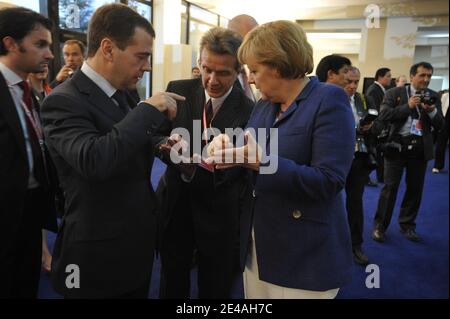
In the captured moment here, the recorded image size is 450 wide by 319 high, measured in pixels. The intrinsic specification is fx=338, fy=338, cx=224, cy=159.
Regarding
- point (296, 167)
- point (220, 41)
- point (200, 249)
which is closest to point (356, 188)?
point (200, 249)

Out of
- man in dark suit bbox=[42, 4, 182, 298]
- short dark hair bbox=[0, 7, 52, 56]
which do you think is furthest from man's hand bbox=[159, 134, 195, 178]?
short dark hair bbox=[0, 7, 52, 56]

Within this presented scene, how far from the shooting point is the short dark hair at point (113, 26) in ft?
3.47

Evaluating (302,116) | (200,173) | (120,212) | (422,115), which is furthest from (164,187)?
(422,115)

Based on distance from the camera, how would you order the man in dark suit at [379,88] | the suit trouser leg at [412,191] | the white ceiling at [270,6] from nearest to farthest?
the suit trouser leg at [412,191], the man in dark suit at [379,88], the white ceiling at [270,6]

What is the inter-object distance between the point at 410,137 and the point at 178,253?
2.36 metres

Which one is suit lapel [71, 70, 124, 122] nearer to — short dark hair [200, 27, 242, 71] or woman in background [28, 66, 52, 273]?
short dark hair [200, 27, 242, 71]

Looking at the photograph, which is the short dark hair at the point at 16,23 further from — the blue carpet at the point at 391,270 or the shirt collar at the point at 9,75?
the blue carpet at the point at 391,270

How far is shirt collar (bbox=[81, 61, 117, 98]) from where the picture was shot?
1.08 meters

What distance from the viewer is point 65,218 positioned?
3.58 ft

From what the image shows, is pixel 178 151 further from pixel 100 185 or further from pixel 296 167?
pixel 296 167

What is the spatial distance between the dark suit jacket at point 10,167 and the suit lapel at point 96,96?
519 mm

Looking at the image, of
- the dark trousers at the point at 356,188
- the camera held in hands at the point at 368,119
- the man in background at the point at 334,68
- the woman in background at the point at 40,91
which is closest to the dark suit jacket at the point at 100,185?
the woman in background at the point at 40,91
